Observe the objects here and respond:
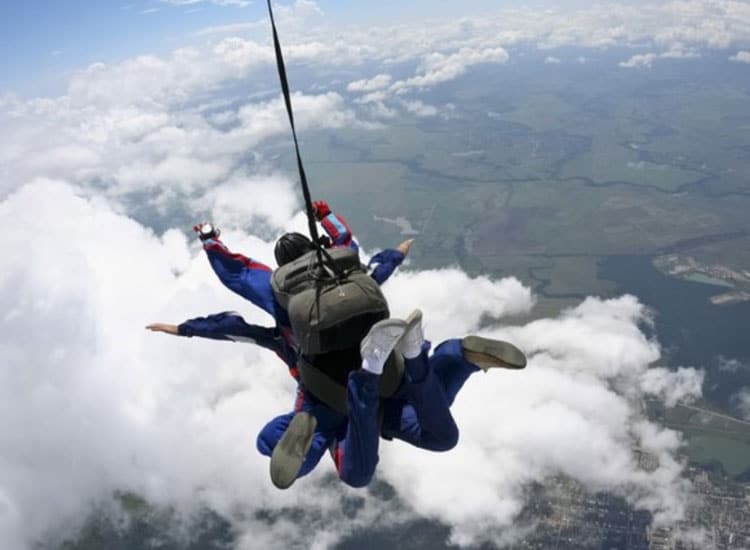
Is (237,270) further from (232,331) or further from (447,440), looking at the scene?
(447,440)

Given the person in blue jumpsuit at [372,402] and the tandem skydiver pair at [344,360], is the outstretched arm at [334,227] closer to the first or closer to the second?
the tandem skydiver pair at [344,360]

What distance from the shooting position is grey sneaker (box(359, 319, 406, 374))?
8.75 ft

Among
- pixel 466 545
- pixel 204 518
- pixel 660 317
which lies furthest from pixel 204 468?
pixel 660 317

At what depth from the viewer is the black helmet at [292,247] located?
3520 millimetres

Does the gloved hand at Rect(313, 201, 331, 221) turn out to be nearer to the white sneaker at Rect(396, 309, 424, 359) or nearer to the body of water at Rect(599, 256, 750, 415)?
the white sneaker at Rect(396, 309, 424, 359)

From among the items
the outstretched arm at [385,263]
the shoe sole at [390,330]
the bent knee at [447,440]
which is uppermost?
the shoe sole at [390,330]

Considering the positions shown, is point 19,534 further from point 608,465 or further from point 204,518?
point 608,465

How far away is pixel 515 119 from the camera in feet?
611

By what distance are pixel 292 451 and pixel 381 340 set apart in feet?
3.09

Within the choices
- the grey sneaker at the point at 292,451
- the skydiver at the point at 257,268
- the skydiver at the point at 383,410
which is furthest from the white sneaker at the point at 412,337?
the skydiver at the point at 257,268

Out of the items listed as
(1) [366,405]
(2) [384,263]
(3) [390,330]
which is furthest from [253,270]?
(3) [390,330]

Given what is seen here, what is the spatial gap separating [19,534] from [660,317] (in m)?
110

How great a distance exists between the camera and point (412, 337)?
283cm

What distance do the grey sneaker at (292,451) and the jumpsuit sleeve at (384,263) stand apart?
4.05 feet
